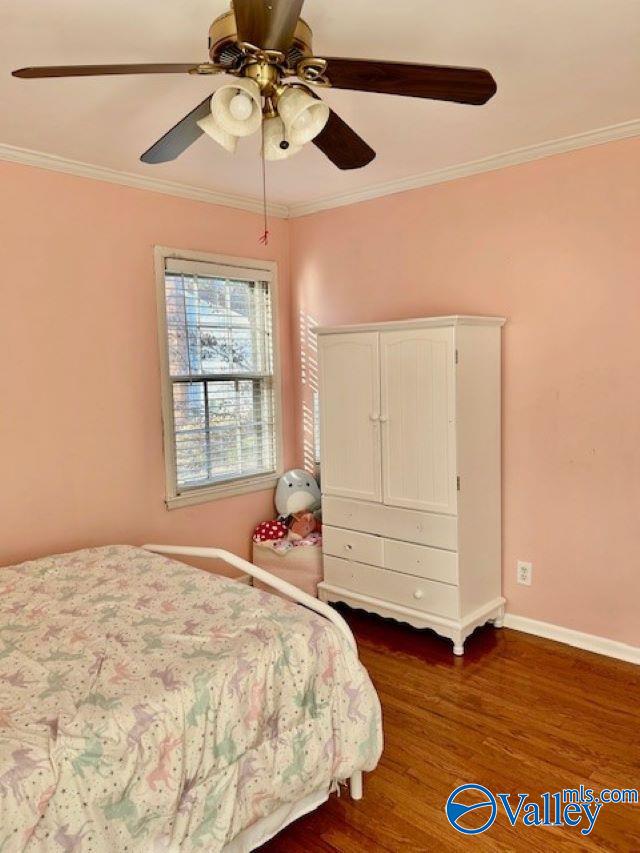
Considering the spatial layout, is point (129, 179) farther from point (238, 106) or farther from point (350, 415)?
point (238, 106)

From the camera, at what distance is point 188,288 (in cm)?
348

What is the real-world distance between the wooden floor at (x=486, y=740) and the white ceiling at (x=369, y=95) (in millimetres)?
2484

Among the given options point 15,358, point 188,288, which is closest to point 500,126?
point 188,288

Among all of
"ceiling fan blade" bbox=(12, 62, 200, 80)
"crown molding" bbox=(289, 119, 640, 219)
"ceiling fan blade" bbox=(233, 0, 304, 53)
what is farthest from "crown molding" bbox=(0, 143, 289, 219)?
"ceiling fan blade" bbox=(233, 0, 304, 53)

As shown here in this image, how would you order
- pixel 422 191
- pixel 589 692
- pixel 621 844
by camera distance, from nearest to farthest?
pixel 621 844
pixel 589 692
pixel 422 191

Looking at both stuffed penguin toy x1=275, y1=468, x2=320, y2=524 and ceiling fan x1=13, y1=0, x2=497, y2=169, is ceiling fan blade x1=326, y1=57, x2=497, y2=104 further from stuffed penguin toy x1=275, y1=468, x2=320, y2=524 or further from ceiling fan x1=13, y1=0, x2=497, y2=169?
stuffed penguin toy x1=275, y1=468, x2=320, y2=524

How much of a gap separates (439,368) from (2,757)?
7.54 ft

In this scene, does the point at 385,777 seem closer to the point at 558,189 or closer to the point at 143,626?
the point at 143,626

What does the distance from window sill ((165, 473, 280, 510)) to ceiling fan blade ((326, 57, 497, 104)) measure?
2.44m

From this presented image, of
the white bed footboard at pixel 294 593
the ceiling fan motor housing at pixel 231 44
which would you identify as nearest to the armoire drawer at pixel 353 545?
the white bed footboard at pixel 294 593

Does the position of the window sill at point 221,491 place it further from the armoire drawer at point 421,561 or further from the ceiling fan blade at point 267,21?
the ceiling fan blade at point 267,21

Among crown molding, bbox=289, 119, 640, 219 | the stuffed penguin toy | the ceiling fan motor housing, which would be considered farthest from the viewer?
the stuffed penguin toy

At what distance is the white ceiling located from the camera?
1.79m

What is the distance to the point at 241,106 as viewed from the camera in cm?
149
